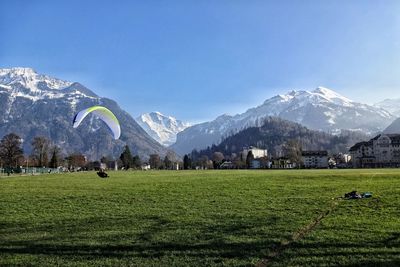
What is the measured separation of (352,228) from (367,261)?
4.36 m

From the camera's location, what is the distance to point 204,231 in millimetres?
16719

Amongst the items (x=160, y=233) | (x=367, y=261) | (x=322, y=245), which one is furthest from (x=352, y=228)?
(x=160, y=233)

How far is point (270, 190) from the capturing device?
1211 inches

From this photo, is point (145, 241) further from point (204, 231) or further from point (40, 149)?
point (40, 149)

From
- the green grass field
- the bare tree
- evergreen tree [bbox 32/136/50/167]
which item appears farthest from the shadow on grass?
evergreen tree [bbox 32/136/50/167]

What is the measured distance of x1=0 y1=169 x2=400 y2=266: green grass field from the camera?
13.0 metres

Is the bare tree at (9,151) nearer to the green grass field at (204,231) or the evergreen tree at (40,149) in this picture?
the evergreen tree at (40,149)

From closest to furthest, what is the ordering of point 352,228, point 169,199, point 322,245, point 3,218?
point 322,245 < point 352,228 < point 3,218 < point 169,199

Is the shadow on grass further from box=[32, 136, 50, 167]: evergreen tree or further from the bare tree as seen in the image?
box=[32, 136, 50, 167]: evergreen tree

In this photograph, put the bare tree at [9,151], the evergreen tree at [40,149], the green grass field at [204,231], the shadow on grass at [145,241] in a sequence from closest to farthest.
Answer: the green grass field at [204,231] → the shadow on grass at [145,241] → the bare tree at [9,151] → the evergreen tree at [40,149]

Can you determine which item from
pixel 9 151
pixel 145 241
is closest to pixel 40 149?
pixel 9 151

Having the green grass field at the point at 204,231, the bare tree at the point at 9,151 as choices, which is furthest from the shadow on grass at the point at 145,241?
the bare tree at the point at 9,151

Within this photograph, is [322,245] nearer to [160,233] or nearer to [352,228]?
[352,228]

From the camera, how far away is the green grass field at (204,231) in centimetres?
1297
